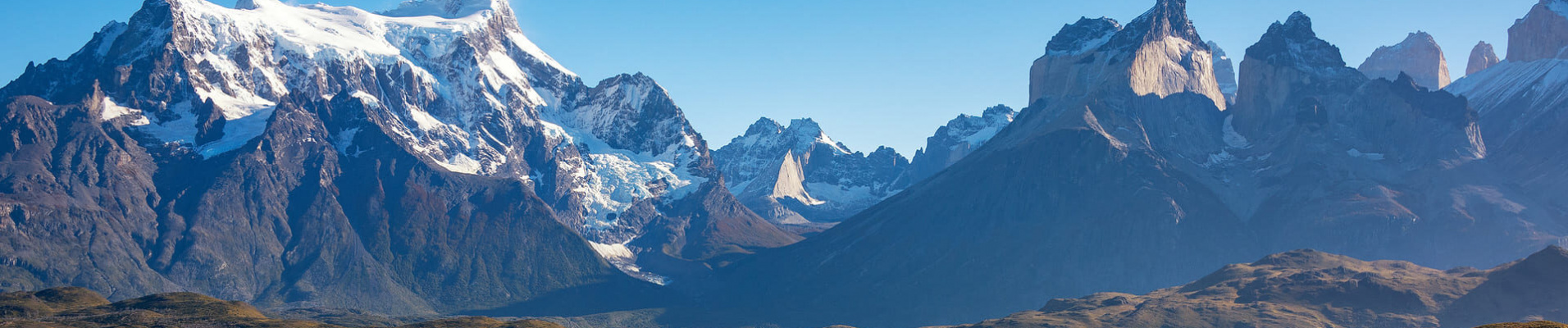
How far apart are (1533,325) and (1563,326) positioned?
3537mm

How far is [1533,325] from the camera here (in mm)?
167625

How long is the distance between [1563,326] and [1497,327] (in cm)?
712

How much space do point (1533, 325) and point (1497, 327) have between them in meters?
5.72

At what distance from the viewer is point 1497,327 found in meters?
173

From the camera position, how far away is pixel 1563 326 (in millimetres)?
168000
